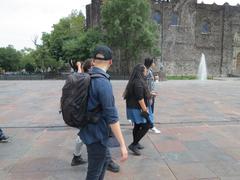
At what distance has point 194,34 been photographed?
44531 millimetres

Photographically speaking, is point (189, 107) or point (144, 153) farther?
point (189, 107)

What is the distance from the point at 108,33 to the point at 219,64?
828 inches

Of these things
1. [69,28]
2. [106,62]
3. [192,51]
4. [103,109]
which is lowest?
[103,109]

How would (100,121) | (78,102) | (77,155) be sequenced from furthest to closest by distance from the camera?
(77,155), (100,121), (78,102)

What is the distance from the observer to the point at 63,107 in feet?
9.32

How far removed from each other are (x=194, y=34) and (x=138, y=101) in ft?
138

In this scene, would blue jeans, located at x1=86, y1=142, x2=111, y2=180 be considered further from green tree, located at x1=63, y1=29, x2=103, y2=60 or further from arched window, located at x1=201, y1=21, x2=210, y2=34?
arched window, located at x1=201, y1=21, x2=210, y2=34

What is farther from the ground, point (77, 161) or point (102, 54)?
point (102, 54)

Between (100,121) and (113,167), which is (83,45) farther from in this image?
(100,121)

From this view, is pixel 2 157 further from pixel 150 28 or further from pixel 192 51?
pixel 192 51

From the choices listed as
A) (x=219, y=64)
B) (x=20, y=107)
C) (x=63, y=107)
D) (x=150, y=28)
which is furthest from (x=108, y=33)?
(x=63, y=107)

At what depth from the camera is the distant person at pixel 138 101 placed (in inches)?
196

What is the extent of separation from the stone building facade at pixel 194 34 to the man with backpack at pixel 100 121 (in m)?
40.3

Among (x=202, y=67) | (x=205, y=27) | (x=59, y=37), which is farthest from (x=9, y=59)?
(x=202, y=67)
